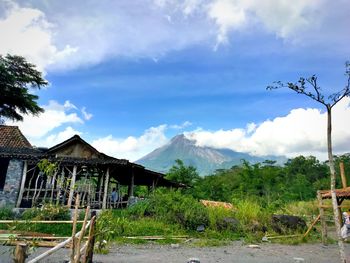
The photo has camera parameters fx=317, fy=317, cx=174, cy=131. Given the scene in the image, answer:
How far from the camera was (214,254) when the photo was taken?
32.2ft

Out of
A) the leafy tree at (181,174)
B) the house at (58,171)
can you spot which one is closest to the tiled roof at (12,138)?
the house at (58,171)

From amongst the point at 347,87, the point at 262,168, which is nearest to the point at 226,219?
the point at 347,87

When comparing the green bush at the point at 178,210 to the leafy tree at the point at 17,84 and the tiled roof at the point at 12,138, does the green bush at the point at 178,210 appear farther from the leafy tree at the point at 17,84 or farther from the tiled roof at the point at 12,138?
the leafy tree at the point at 17,84

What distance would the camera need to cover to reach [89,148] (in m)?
18.7

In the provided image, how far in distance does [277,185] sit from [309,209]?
11.2 metres

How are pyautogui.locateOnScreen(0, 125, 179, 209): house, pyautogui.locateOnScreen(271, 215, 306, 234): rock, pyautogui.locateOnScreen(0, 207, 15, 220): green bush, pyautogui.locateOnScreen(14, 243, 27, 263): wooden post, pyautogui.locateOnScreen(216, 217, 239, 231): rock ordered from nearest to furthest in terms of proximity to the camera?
1. pyautogui.locateOnScreen(14, 243, 27, 263): wooden post
2. pyautogui.locateOnScreen(216, 217, 239, 231): rock
3. pyautogui.locateOnScreen(271, 215, 306, 234): rock
4. pyautogui.locateOnScreen(0, 207, 15, 220): green bush
5. pyautogui.locateOnScreen(0, 125, 179, 209): house

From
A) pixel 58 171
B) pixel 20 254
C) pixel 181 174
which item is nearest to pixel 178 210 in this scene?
pixel 58 171

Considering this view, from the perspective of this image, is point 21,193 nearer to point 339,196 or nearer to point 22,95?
point 22,95

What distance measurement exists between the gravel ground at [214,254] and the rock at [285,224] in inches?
96.9

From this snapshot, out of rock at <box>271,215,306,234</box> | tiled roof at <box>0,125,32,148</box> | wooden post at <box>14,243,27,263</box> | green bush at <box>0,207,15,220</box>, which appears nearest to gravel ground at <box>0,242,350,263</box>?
rock at <box>271,215,306,234</box>

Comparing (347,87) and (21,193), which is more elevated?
(347,87)

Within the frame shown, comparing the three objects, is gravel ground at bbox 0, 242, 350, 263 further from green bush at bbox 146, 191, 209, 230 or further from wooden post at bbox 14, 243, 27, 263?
wooden post at bbox 14, 243, 27, 263

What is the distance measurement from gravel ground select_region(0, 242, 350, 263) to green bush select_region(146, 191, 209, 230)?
100 inches

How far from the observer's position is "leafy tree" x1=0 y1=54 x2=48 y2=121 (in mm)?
25344
